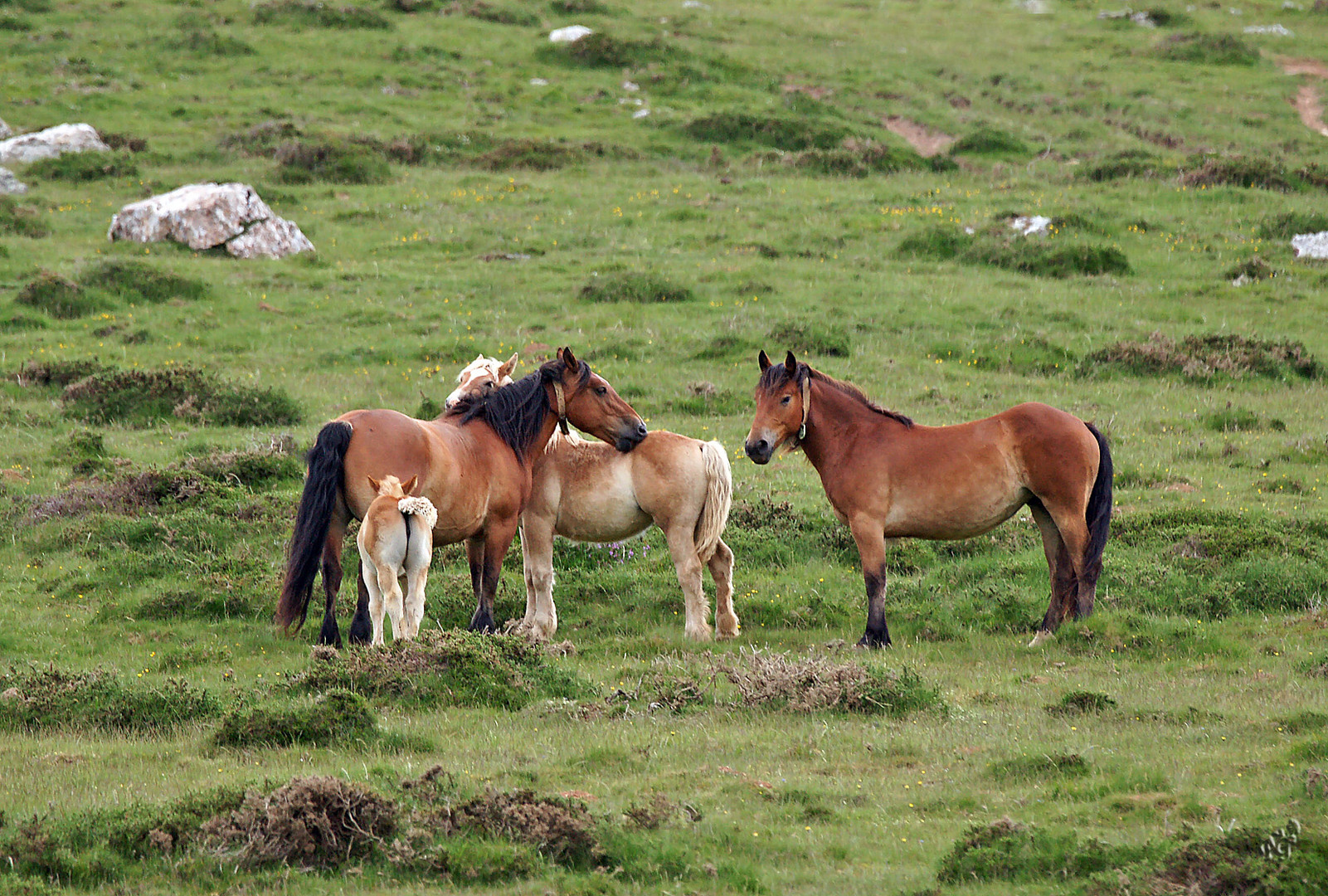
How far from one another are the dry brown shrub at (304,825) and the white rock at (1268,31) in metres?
49.1

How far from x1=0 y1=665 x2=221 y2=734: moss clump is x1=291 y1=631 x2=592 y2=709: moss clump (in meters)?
0.77

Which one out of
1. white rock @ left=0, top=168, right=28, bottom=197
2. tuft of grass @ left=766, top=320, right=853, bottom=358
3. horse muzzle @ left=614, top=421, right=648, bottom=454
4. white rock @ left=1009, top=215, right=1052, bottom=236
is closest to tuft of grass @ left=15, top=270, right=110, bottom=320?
white rock @ left=0, top=168, right=28, bottom=197

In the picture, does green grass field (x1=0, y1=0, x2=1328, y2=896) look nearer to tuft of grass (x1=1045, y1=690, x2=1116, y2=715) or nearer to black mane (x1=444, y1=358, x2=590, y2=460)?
tuft of grass (x1=1045, y1=690, x2=1116, y2=715)

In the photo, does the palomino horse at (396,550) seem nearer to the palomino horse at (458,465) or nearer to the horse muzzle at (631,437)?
the palomino horse at (458,465)

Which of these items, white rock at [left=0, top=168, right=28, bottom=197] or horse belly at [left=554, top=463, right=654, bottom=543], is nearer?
horse belly at [left=554, top=463, right=654, bottom=543]

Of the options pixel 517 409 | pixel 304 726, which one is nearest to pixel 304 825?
pixel 304 726

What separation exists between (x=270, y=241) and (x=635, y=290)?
733cm

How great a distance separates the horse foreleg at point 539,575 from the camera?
11.4 m

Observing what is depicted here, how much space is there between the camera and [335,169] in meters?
28.8

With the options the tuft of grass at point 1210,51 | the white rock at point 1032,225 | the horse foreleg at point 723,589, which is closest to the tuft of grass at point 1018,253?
the white rock at point 1032,225

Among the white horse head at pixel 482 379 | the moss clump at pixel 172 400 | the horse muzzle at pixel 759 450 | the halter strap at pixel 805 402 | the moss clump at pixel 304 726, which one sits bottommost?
the moss clump at pixel 172 400

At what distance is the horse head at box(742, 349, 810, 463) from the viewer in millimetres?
11039

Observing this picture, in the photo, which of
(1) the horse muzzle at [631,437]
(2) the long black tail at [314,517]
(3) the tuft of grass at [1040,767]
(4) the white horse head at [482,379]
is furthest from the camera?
(4) the white horse head at [482,379]

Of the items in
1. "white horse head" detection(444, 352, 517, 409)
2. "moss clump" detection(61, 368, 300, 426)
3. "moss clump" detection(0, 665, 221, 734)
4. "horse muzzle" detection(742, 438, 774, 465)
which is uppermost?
"white horse head" detection(444, 352, 517, 409)
